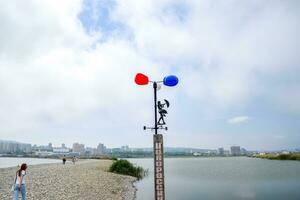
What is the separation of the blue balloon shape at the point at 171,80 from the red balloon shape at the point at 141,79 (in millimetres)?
584

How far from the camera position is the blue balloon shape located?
30.2 ft

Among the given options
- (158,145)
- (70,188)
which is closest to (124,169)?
(70,188)

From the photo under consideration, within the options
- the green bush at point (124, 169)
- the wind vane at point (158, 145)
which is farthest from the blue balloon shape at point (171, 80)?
the green bush at point (124, 169)

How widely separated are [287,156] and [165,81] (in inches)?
7168

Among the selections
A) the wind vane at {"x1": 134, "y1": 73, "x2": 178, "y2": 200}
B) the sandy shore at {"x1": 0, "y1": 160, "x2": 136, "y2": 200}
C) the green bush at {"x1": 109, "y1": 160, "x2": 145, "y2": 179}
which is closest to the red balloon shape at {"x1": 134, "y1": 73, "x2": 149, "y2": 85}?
the wind vane at {"x1": 134, "y1": 73, "x2": 178, "y2": 200}

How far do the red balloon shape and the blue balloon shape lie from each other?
0.58 metres

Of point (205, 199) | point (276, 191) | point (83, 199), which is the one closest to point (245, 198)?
point (205, 199)

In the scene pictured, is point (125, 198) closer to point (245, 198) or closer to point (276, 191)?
point (245, 198)

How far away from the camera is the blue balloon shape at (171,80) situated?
9.21 meters

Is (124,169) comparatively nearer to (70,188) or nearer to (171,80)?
(70,188)

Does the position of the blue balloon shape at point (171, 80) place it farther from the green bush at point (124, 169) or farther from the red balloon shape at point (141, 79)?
the green bush at point (124, 169)

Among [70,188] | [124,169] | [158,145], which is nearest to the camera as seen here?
[158,145]

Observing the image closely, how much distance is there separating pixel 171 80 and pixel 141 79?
3.01 ft

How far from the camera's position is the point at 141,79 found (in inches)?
361
